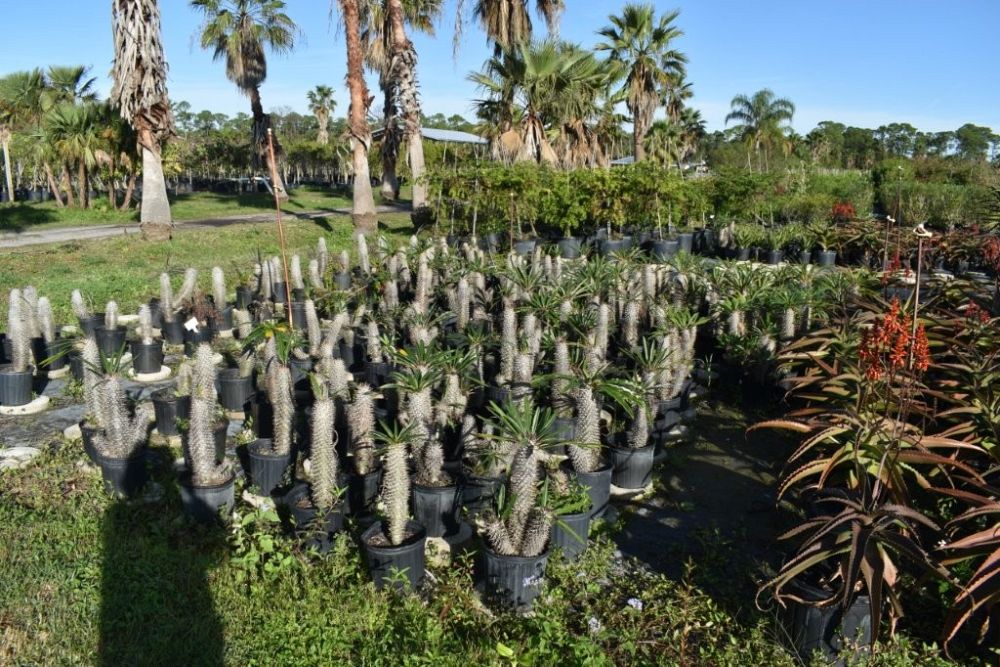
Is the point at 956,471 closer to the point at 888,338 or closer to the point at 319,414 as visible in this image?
the point at 888,338

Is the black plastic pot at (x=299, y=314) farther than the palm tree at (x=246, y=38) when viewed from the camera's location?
No

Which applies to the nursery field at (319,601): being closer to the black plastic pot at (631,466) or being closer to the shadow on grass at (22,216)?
the black plastic pot at (631,466)

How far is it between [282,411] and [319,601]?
1.60 metres

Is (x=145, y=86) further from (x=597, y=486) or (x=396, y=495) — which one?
(x=597, y=486)

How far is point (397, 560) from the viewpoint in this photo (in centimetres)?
354

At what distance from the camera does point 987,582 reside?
2.95 m

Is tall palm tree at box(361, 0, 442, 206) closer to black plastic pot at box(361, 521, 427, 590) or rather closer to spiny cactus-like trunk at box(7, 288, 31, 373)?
spiny cactus-like trunk at box(7, 288, 31, 373)

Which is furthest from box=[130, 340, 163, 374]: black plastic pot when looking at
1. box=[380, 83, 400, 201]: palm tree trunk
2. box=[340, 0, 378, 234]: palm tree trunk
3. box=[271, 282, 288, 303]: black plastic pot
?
box=[380, 83, 400, 201]: palm tree trunk

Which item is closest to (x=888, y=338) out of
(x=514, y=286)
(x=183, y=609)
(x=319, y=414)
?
(x=319, y=414)

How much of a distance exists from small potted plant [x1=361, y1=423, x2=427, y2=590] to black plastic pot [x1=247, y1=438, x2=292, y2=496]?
117 centimetres

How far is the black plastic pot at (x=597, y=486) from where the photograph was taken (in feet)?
14.0

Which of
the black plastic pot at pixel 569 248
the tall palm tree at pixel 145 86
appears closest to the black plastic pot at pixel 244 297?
the black plastic pot at pixel 569 248

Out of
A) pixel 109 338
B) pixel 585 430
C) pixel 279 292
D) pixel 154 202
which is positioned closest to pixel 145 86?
pixel 154 202

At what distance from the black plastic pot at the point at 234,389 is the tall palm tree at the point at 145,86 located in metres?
10.8
